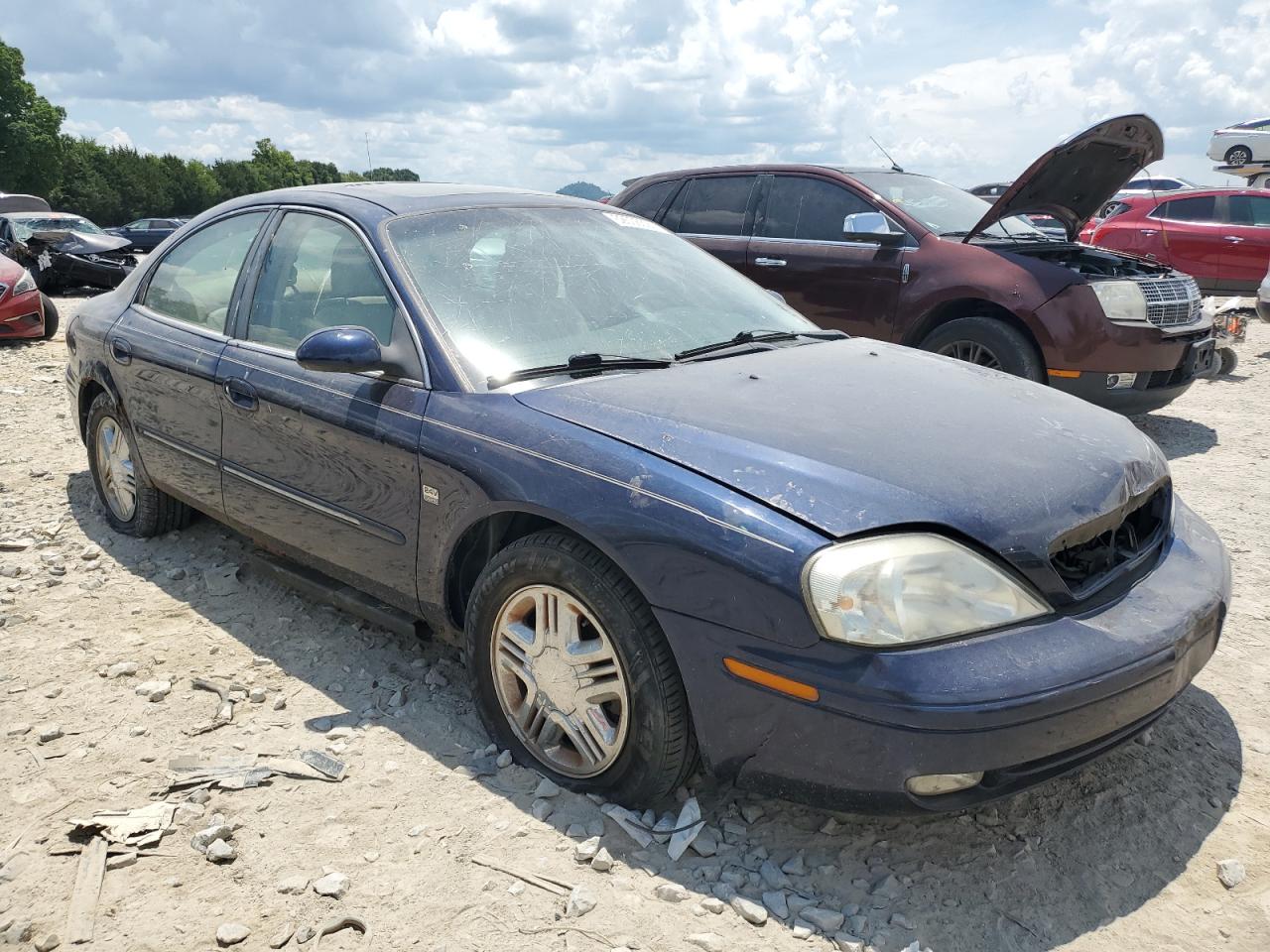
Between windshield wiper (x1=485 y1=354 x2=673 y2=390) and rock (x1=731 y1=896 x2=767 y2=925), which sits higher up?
windshield wiper (x1=485 y1=354 x2=673 y2=390)

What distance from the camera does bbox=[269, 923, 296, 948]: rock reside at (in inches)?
86.9

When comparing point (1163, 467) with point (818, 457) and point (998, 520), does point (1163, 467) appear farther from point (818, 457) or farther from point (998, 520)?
point (818, 457)

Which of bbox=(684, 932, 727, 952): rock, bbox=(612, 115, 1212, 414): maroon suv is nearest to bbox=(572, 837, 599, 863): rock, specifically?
bbox=(684, 932, 727, 952): rock

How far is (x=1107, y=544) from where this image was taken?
2.54 metres

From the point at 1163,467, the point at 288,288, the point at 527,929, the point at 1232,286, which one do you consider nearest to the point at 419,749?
the point at 527,929

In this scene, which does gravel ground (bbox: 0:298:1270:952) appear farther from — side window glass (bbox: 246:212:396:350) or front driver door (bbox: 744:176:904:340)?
front driver door (bbox: 744:176:904:340)

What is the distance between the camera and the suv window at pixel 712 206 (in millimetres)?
7391

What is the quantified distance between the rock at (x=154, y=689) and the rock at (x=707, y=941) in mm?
2006

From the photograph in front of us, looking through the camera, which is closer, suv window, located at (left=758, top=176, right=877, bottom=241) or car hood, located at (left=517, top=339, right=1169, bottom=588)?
car hood, located at (left=517, top=339, right=1169, bottom=588)

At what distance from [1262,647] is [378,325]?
316 cm

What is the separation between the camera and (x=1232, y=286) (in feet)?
41.5

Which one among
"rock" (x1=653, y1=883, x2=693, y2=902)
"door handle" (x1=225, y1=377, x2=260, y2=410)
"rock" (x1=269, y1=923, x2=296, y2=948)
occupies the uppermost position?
"door handle" (x1=225, y1=377, x2=260, y2=410)

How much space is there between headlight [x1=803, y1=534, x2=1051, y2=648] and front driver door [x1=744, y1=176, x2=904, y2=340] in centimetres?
461

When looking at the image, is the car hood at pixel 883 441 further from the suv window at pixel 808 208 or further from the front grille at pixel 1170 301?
the suv window at pixel 808 208
